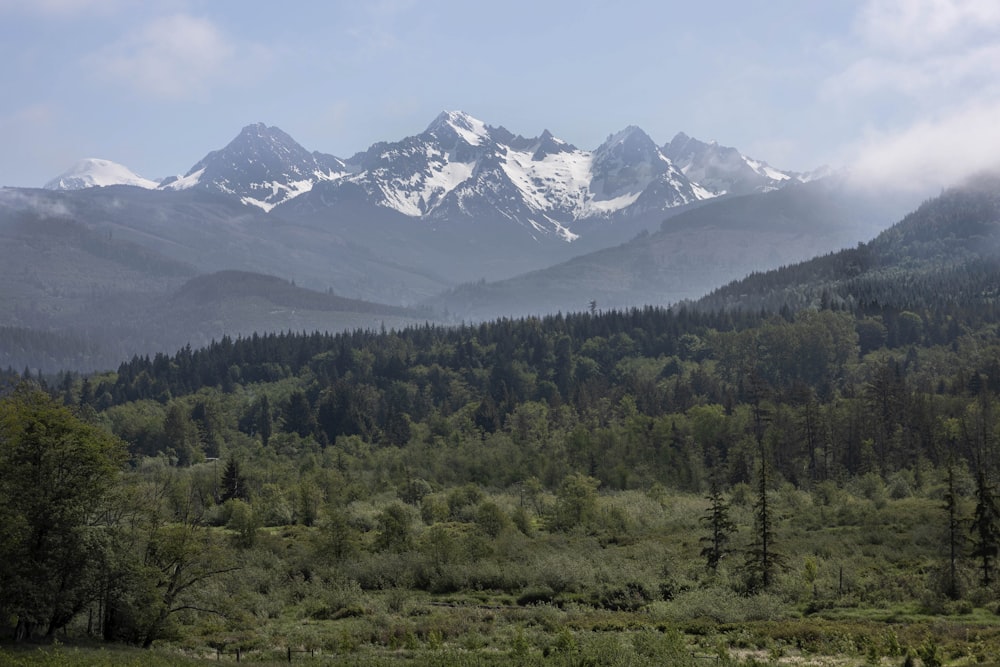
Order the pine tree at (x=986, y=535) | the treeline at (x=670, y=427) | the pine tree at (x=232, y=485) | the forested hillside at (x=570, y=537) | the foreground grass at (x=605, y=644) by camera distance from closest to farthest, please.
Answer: the foreground grass at (x=605, y=644) → the forested hillside at (x=570, y=537) → the pine tree at (x=986, y=535) → the treeline at (x=670, y=427) → the pine tree at (x=232, y=485)

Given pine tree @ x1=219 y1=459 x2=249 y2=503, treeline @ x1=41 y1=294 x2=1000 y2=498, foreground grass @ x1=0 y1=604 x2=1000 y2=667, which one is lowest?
foreground grass @ x1=0 y1=604 x2=1000 y2=667

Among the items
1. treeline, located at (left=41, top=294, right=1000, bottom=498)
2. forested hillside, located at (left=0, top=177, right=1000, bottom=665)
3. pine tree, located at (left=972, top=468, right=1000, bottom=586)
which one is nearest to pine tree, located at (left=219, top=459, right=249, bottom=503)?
forested hillside, located at (left=0, top=177, right=1000, bottom=665)

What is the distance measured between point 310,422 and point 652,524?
10595cm

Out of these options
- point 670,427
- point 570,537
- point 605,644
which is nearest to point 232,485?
point 570,537

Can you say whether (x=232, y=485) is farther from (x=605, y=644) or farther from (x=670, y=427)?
(x=605, y=644)

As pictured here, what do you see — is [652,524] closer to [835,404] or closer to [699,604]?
[699,604]

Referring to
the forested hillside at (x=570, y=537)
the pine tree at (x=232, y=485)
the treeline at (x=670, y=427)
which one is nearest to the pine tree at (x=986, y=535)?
the forested hillside at (x=570, y=537)

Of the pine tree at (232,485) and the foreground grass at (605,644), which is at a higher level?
the pine tree at (232,485)

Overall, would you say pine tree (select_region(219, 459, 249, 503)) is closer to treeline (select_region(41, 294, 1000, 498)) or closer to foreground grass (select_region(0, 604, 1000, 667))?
treeline (select_region(41, 294, 1000, 498))

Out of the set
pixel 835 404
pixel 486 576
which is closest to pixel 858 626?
pixel 486 576

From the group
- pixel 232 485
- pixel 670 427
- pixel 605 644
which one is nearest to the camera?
pixel 605 644

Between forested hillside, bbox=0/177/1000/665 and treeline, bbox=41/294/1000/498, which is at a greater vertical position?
treeline, bbox=41/294/1000/498

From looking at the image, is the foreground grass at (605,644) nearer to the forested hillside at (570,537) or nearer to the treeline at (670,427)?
the forested hillside at (570,537)

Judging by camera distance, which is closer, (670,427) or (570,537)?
(570,537)
